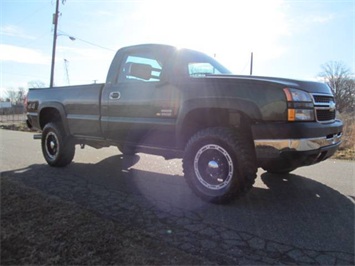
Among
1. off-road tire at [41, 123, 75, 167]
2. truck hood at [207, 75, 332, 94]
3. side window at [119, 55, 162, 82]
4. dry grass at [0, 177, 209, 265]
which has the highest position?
side window at [119, 55, 162, 82]

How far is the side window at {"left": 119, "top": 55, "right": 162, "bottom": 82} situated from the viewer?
506cm

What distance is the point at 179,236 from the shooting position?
3.25 m

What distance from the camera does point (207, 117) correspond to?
455 cm

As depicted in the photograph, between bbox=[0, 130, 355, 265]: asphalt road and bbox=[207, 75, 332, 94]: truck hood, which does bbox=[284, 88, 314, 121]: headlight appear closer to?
bbox=[207, 75, 332, 94]: truck hood

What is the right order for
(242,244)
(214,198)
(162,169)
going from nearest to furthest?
(242,244), (214,198), (162,169)

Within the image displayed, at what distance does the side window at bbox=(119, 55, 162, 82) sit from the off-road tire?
1915 millimetres

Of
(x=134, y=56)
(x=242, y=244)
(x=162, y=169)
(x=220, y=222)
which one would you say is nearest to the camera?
(x=242, y=244)

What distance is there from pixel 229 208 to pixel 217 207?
0.48ft

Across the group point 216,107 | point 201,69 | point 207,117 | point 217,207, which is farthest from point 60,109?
point 217,207

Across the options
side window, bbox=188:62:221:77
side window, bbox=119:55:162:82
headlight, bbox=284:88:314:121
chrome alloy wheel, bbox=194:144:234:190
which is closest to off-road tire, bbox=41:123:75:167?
side window, bbox=119:55:162:82

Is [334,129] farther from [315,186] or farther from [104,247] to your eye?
[104,247]

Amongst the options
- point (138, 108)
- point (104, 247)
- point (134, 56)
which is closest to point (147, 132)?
point (138, 108)

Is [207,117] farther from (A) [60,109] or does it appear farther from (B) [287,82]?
(A) [60,109]

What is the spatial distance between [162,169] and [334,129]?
3.19 meters
